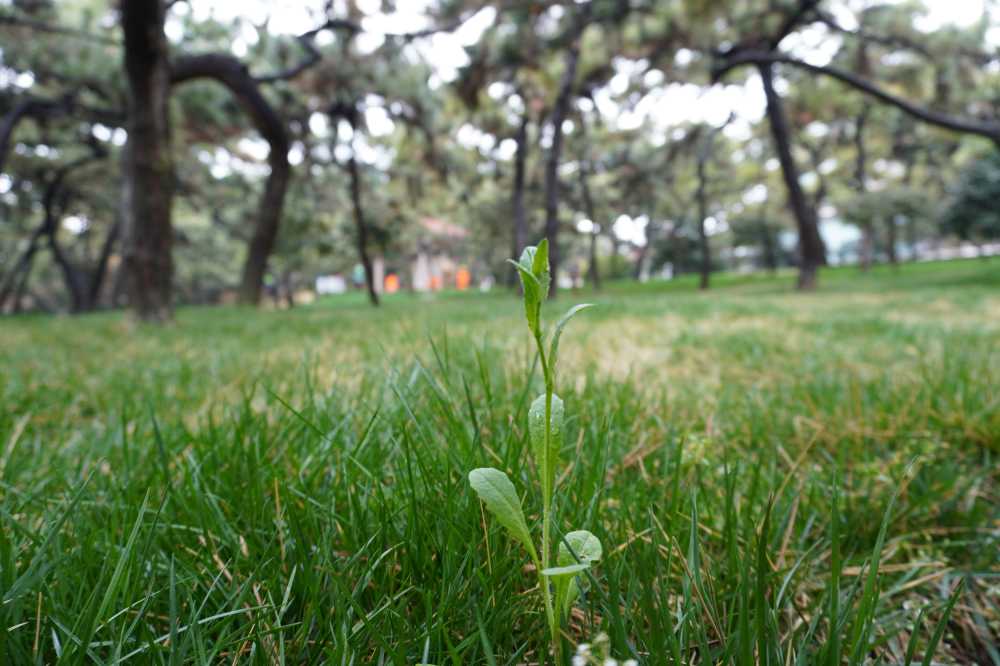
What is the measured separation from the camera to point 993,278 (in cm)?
1447

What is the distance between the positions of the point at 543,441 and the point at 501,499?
67 millimetres

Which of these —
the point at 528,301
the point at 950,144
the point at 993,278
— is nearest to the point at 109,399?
the point at 528,301

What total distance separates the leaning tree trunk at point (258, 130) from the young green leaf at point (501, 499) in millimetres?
10969

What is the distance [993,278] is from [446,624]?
19769mm

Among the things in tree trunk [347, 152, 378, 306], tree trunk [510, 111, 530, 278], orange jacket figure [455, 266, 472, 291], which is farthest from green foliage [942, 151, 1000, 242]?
orange jacket figure [455, 266, 472, 291]

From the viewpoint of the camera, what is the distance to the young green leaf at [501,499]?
1.57 ft

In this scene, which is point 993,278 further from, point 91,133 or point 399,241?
point 91,133

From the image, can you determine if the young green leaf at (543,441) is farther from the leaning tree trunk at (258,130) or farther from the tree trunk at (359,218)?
the tree trunk at (359,218)

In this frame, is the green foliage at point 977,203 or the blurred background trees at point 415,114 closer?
the blurred background trees at point 415,114

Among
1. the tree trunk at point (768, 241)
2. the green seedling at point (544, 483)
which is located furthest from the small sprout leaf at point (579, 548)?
the tree trunk at point (768, 241)

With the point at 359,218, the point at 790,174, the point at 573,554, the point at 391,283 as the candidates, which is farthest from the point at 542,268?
the point at 391,283

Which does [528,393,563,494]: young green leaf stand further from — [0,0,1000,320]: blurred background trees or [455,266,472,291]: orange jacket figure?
[455,266,472,291]: orange jacket figure

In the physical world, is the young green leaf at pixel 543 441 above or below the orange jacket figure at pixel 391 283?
below

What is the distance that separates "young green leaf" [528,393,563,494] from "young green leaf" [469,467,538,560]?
38 mm
